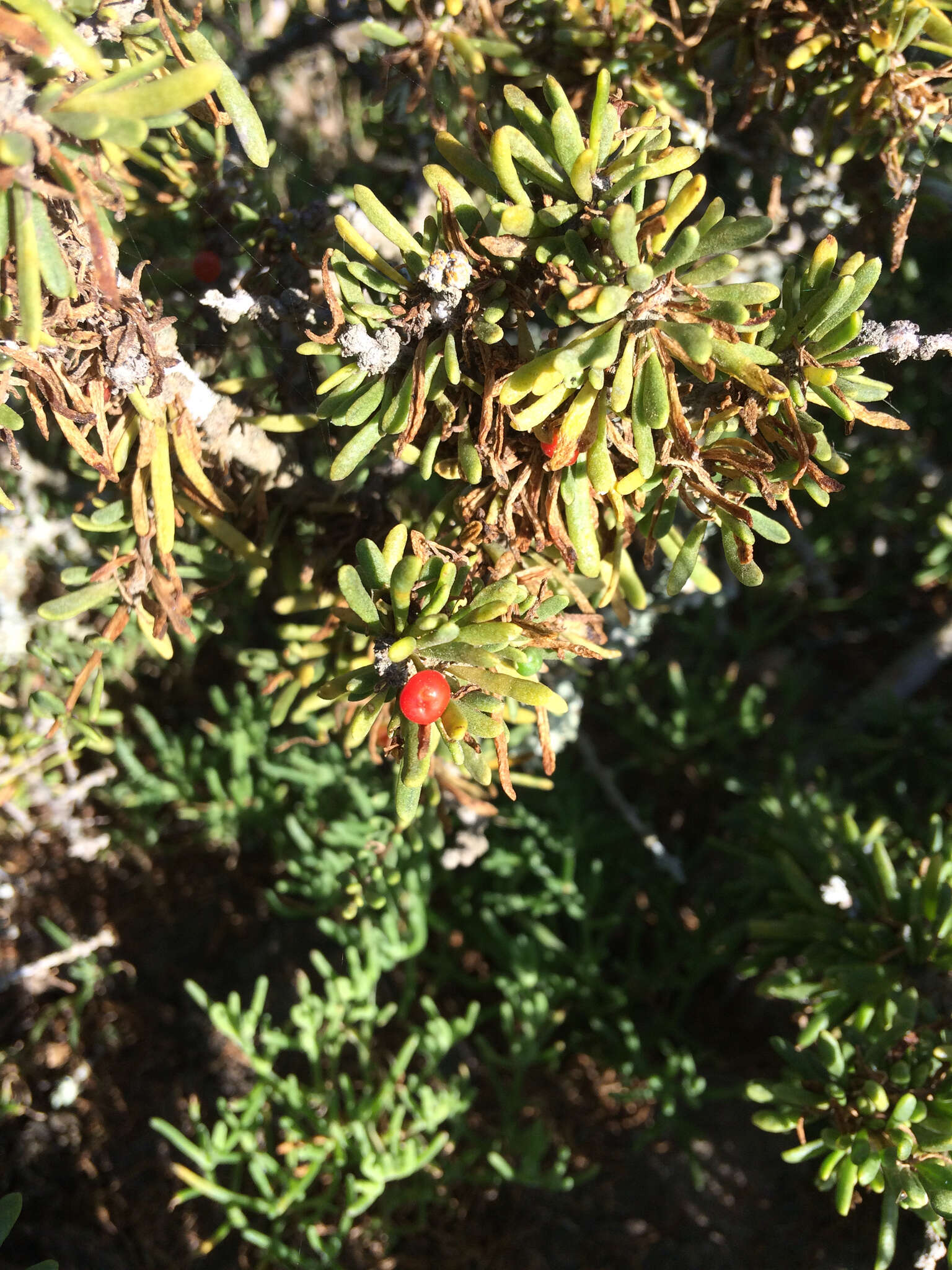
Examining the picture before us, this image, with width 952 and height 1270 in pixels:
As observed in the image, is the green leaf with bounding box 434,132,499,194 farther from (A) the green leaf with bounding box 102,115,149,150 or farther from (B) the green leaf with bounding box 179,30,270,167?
(A) the green leaf with bounding box 102,115,149,150

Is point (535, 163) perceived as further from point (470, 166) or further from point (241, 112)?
point (241, 112)

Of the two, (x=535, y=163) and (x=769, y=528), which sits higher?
(x=535, y=163)

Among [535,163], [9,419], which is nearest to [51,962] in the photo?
[9,419]

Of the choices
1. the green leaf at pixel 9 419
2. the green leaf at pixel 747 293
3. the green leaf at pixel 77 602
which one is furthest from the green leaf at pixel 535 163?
the green leaf at pixel 77 602

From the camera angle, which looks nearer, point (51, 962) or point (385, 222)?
point (385, 222)

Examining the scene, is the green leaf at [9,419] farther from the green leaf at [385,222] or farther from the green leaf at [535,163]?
the green leaf at [535,163]

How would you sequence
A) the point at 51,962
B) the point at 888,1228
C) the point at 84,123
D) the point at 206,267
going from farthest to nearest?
1. the point at 51,962
2. the point at 206,267
3. the point at 888,1228
4. the point at 84,123

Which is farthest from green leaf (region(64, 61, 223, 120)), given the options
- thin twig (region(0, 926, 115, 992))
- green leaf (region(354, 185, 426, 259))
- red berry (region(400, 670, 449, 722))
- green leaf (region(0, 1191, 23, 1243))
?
thin twig (region(0, 926, 115, 992))
